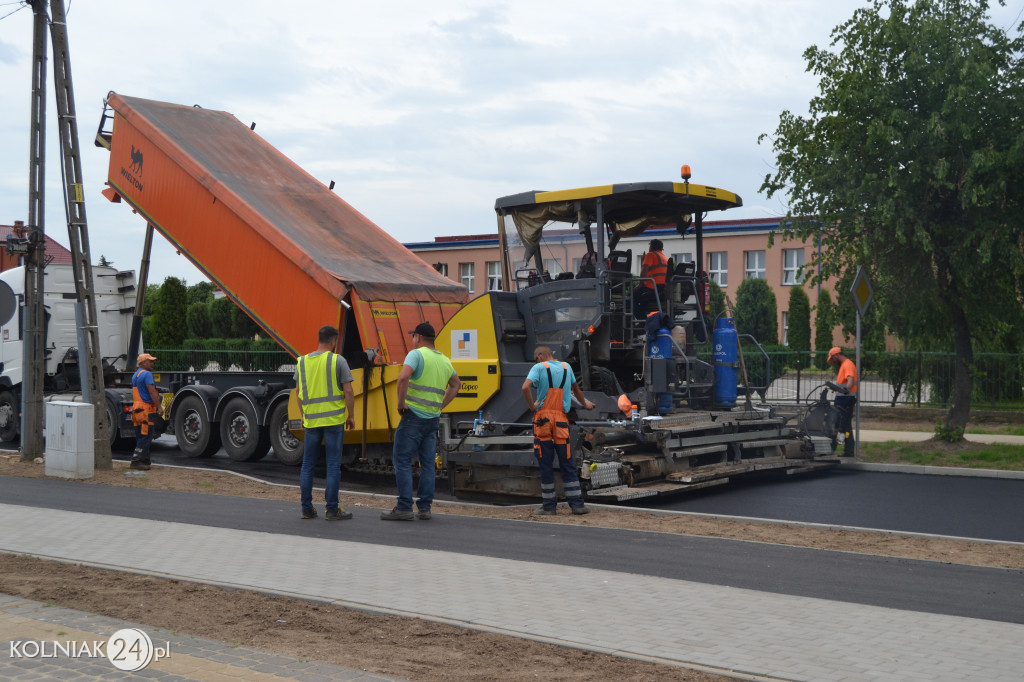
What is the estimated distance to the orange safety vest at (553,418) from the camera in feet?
32.3

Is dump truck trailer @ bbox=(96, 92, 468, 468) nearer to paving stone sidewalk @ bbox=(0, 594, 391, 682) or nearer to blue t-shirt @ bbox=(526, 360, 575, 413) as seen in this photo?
blue t-shirt @ bbox=(526, 360, 575, 413)

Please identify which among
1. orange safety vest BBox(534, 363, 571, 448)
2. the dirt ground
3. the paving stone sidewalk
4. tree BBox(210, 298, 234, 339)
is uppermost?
tree BBox(210, 298, 234, 339)

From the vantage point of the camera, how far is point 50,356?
17641 millimetres

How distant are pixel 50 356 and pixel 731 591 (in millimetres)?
14269

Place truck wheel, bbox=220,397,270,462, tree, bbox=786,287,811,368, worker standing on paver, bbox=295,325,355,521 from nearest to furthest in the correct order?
worker standing on paver, bbox=295,325,355,521 < truck wheel, bbox=220,397,270,462 < tree, bbox=786,287,811,368

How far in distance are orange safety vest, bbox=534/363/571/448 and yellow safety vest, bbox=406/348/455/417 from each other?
100 centimetres

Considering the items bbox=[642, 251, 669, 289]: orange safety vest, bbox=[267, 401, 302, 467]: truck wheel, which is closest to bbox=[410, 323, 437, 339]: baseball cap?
bbox=[642, 251, 669, 289]: orange safety vest

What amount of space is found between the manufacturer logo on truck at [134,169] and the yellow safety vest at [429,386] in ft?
24.1

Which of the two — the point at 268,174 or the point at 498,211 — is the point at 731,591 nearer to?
the point at 498,211

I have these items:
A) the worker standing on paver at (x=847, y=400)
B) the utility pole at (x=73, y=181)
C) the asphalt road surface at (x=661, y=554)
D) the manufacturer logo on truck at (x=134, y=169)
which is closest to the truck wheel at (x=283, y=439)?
the utility pole at (x=73, y=181)

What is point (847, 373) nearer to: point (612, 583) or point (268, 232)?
point (268, 232)

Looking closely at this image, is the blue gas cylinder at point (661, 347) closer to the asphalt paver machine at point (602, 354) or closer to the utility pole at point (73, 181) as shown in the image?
the asphalt paver machine at point (602, 354)

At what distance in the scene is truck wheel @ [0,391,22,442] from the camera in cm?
1795

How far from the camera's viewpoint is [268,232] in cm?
1351
